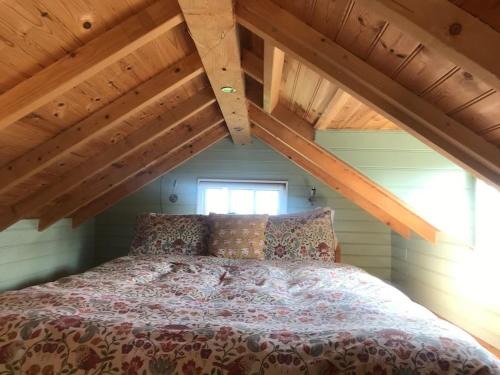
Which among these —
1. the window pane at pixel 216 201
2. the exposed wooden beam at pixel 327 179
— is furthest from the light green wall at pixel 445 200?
the window pane at pixel 216 201

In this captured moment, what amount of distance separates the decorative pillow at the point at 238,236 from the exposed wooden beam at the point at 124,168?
0.71 meters

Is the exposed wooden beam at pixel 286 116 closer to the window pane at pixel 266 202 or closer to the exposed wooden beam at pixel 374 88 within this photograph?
the exposed wooden beam at pixel 374 88

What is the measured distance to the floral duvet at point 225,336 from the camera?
1.07 meters

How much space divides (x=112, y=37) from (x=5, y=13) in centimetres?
39

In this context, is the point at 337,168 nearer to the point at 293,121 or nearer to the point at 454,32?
the point at 293,121

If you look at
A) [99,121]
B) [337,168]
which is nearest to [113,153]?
[99,121]

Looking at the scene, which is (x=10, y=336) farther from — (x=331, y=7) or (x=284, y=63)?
(x=284, y=63)

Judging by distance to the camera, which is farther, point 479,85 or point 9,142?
point 9,142

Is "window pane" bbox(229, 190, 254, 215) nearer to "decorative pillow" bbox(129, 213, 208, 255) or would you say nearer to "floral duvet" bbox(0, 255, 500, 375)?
"decorative pillow" bbox(129, 213, 208, 255)

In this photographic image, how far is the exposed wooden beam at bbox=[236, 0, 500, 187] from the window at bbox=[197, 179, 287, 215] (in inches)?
91.1

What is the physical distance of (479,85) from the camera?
1.17 meters

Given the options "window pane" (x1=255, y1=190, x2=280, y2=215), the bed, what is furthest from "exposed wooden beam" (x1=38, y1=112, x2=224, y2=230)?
the bed

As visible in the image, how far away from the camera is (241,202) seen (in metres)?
3.93

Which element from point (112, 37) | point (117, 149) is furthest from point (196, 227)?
point (112, 37)
